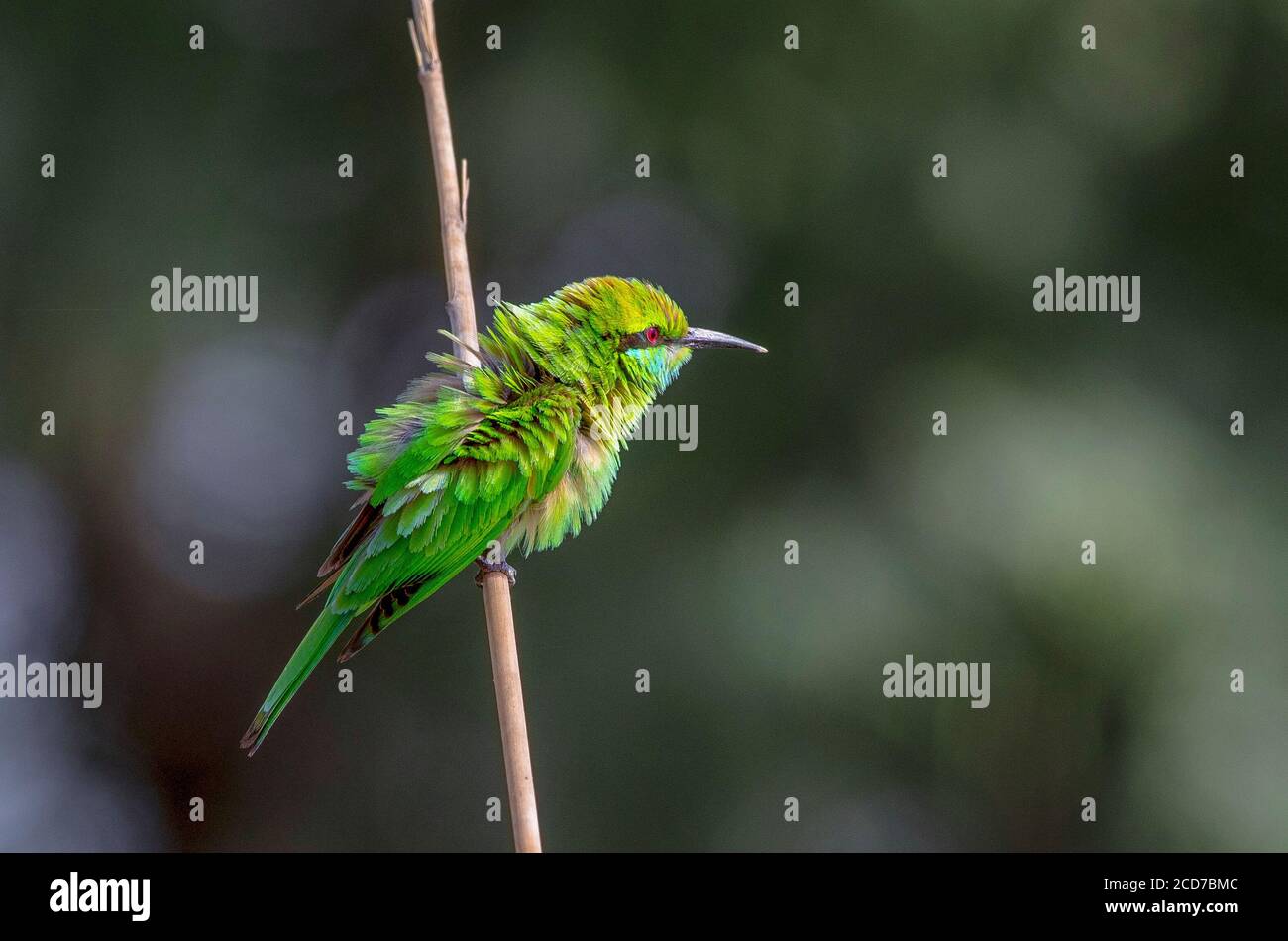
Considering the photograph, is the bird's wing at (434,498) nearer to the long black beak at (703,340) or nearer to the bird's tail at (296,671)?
the bird's tail at (296,671)

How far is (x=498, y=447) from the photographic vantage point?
4000mm

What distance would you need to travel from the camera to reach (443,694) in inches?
273

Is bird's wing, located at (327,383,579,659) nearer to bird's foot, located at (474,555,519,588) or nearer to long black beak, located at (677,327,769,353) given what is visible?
bird's foot, located at (474,555,519,588)

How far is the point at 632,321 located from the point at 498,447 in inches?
23.5

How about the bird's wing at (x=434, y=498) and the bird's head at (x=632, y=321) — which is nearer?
the bird's wing at (x=434, y=498)

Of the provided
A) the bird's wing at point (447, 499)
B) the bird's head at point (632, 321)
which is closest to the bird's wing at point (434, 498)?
the bird's wing at point (447, 499)

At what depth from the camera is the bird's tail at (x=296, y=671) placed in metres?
3.37

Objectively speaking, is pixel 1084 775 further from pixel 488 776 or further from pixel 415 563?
pixel 415 563

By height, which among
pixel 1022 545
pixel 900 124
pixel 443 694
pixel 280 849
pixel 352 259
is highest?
pixel 900 124

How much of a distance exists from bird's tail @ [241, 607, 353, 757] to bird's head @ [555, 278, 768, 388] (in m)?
1.17

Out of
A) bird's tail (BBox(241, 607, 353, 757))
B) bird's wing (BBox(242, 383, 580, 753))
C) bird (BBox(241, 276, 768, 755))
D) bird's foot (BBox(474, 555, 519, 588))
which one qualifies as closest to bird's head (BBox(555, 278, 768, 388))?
bird (BBox(241, 276, 768, 755))

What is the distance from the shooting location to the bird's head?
4.21 metres

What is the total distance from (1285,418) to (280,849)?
5373 millimetres

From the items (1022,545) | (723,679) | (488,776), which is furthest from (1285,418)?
(488,776)
